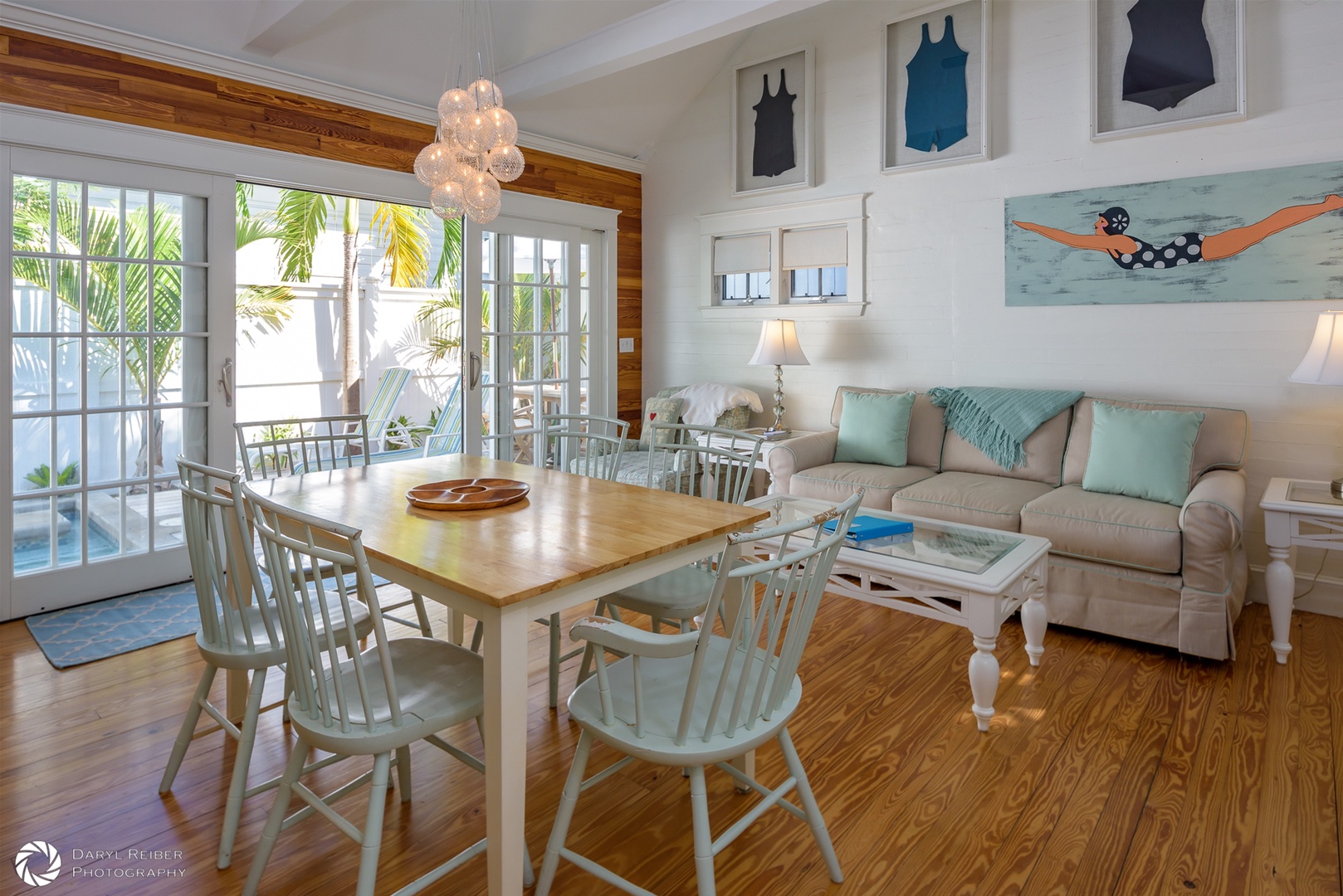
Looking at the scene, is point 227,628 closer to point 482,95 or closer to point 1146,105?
point 482,95

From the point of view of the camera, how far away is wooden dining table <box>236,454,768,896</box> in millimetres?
1533

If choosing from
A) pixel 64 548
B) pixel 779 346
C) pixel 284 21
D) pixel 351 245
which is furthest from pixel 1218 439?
pixel 351 245

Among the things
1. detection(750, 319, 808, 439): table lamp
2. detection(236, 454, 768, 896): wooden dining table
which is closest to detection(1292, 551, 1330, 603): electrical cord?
detection(750, 319, 808, 439): table lamp

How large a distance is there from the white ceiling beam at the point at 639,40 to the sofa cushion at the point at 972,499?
2146mm

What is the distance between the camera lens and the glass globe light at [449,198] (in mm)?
2707

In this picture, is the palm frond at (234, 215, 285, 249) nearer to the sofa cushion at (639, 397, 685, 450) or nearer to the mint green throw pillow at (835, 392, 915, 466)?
the sofa cushion at (639, 397, 685, 450)

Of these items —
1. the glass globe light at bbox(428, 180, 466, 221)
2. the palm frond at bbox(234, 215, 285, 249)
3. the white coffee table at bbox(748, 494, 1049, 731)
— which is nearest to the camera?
the white coffee table at bbox(748, 494, 1049, 731)

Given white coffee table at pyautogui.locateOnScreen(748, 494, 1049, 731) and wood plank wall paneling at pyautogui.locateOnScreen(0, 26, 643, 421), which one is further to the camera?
wood plank wall paneling at pyautogui.locateOnScreen(0, 26, 643, 421)

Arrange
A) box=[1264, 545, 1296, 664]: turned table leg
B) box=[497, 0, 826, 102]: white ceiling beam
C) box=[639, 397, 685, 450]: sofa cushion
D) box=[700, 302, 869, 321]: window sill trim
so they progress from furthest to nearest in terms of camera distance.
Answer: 1. box=[639, 397, 685, 450]: sofa cushion
2. box=[700, 302, 869, 321]: window sill trim
3. box=[497, 0, 826, 102]: white ceiling beam
4. box=[1264, 545, 1296, 664]: turned table leg

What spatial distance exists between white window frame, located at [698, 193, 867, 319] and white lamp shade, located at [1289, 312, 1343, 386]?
2196 mm

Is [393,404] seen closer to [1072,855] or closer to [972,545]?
[972,545]

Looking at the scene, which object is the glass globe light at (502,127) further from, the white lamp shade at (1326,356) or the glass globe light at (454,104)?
the white lamp shade at (1326,356)

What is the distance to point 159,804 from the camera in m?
2.09

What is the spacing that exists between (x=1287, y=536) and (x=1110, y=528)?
1.94ft
